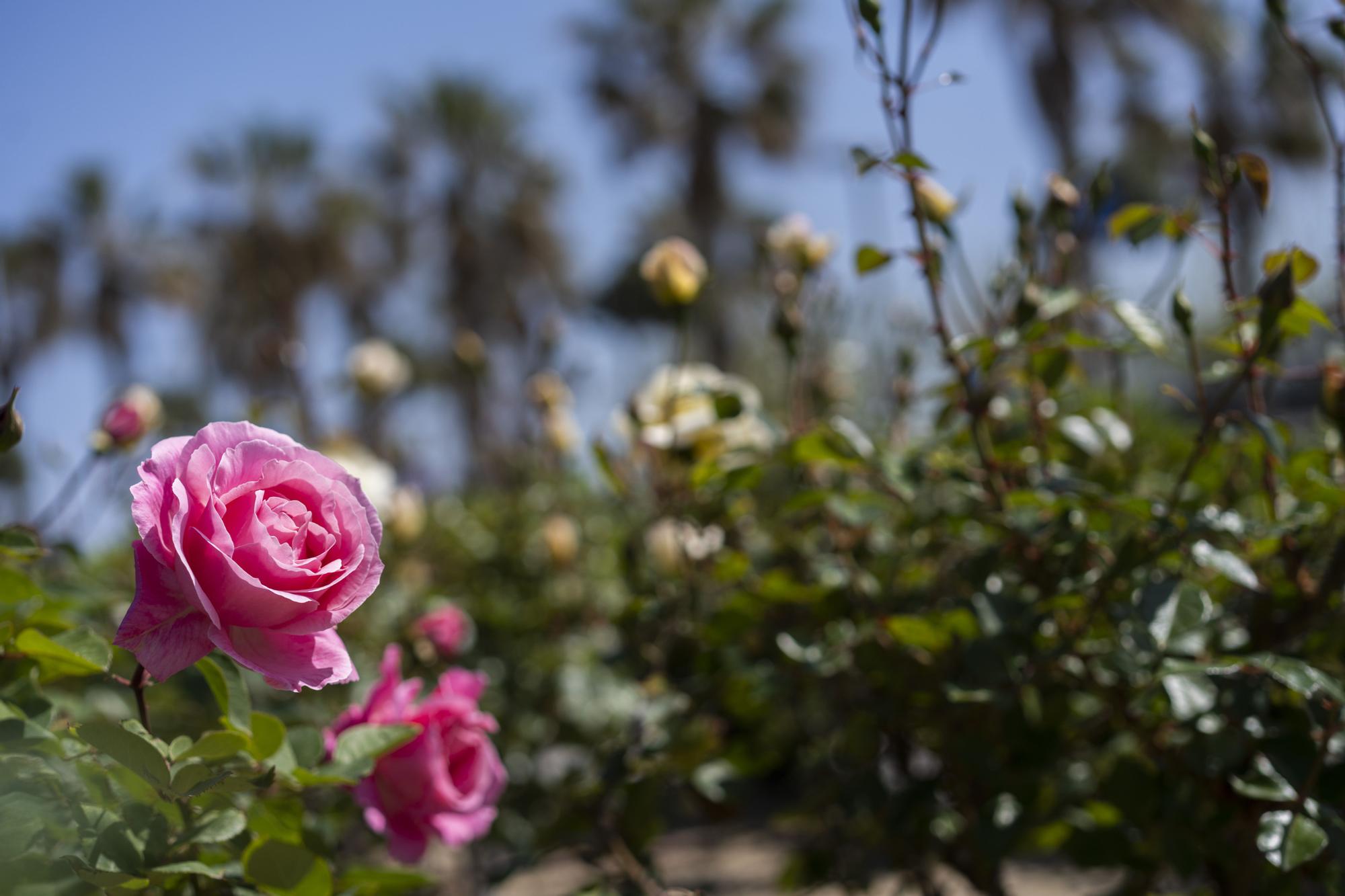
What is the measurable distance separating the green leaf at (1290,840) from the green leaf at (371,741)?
0.68 m

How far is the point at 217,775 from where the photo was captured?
0.63 m

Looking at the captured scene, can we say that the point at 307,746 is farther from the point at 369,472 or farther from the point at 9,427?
the point at 369,472

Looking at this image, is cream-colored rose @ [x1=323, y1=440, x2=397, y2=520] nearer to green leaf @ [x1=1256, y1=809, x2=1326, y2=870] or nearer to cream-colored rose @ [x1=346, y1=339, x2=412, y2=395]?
cream-colored rose @ [x1=346, y1=339, x2=412, y2=395]

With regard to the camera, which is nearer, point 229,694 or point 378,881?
point 229,694

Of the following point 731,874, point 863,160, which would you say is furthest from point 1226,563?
point 731,874

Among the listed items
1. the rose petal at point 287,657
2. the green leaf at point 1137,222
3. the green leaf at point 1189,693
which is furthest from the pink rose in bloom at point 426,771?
the green leaf at point 1137,222

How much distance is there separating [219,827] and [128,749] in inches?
4.3

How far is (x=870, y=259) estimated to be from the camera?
42.9 inches

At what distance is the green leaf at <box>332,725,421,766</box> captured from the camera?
0.77 m

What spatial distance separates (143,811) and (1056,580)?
0.93 m

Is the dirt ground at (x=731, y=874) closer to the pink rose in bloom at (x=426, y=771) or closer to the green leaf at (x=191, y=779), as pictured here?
the pink rose in bloom at (x=426, y=771)

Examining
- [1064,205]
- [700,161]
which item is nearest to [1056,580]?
[1064,205]

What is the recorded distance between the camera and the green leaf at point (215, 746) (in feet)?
2.11

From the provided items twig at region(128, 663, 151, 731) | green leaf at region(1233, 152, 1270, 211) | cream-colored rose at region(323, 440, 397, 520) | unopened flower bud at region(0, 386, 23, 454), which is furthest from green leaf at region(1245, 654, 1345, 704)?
cream-colored rose at region(323, 440, 397, 520)
